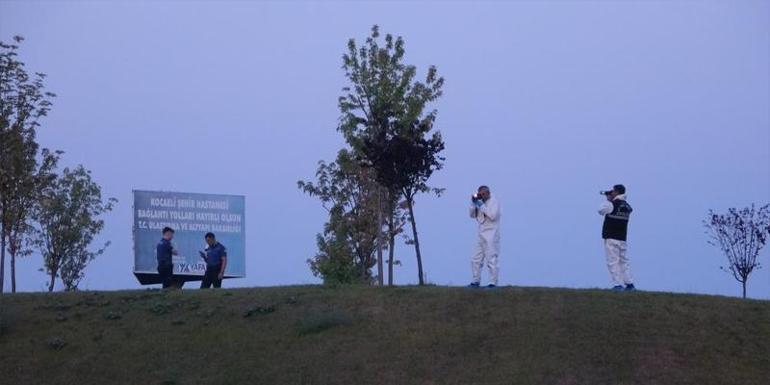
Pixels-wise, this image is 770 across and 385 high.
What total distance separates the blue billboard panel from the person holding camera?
13739mm

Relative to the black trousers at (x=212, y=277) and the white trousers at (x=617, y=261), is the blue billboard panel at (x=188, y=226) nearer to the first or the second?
the black trousers at (x=212, y=277)

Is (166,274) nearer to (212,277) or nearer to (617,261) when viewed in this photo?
(212,277)

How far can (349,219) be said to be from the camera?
34.1 metres

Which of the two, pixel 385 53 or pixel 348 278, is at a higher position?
pixel 385 53

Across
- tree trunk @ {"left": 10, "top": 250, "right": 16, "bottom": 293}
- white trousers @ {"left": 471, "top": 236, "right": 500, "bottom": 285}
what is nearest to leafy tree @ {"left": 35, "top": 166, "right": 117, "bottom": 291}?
tree trunk @ {"left": 10, "top": 250, "right": 16, "bottom": 293}

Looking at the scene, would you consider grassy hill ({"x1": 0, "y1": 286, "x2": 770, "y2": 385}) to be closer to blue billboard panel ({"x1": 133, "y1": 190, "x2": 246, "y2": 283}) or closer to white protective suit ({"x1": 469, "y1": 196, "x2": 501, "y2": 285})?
white protective suit ({"x1": 469, "y1": 196, "x2": 501, "y2": 285})

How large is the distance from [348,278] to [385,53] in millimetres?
5853

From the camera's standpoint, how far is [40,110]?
2823cm

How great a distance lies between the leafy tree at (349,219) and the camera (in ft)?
111

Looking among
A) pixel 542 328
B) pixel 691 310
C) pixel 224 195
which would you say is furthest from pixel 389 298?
pixel 224 195

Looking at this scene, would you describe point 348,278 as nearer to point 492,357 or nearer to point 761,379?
point 492,357

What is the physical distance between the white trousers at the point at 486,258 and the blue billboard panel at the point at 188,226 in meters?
13.6

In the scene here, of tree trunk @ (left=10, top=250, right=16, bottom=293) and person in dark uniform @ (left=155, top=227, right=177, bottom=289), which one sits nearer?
person in dark uniform @ (left=155, top=227, right=177, bottom=289)

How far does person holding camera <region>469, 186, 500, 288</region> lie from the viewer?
789 inches
